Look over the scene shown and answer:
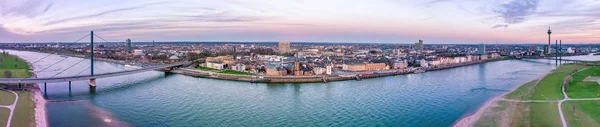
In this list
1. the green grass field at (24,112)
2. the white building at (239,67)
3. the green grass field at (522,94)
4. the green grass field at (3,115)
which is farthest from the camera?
the white building at (239,67)

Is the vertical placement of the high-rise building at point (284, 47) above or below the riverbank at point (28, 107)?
above

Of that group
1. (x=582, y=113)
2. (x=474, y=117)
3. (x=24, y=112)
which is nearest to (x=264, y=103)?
(x=474, y=117)

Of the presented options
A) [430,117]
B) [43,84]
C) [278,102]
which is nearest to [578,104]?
[430,117]

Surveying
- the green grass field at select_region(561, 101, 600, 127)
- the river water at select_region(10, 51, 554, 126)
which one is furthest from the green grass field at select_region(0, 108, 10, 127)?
the green grass field at select_region(561, 101, 600, 127)

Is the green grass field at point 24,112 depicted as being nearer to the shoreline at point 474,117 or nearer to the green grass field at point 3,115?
the green grass field at point 3,115

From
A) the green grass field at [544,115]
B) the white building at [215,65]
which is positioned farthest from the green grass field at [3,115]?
the white building at [215,65]

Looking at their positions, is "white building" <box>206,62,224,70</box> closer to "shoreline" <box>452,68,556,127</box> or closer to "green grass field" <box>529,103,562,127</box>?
"shoreline" <box>452,68,556,127</box>

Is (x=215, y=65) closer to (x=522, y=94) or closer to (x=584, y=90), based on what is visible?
(x=522, y=94)
